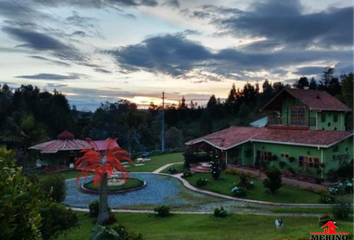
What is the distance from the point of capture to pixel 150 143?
53.3 m

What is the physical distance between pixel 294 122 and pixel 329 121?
3378 millimetres

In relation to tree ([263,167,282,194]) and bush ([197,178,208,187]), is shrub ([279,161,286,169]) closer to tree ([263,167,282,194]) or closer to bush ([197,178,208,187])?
tree ([263,167,282,194])

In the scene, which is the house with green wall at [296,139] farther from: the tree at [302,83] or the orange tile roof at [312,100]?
the tree at [302,83]

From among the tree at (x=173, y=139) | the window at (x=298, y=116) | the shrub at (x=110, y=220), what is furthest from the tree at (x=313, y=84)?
the shrub at (x=110, y=220)

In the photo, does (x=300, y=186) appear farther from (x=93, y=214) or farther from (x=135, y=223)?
(x=93, y=214)

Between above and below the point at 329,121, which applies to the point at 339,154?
below

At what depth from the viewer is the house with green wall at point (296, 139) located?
2238cm

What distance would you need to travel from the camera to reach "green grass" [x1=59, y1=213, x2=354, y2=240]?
11117 mm

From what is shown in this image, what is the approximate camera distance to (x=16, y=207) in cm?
458

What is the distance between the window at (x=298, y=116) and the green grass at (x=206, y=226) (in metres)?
15.3

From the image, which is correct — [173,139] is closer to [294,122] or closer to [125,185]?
[294,122]

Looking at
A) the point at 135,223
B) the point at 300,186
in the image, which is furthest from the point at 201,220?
the point at 300,186

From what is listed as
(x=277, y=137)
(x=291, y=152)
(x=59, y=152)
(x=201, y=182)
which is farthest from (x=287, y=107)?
(x=59, y=152)

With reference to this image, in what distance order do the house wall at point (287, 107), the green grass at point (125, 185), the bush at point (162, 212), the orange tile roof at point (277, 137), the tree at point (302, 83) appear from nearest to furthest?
the bush at point (162, 212), the orange tile roof at point (277, 137), the green grass at point (125, 185), the house wall at point (287, 107), the tree at point (302, 83)
